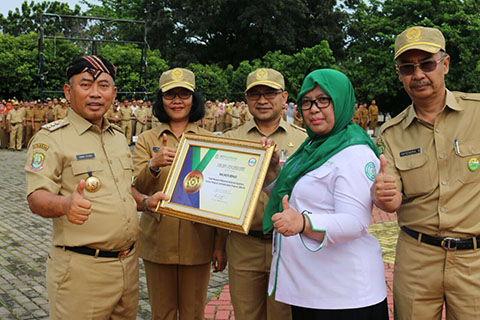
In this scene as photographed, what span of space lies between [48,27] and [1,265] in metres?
40.5

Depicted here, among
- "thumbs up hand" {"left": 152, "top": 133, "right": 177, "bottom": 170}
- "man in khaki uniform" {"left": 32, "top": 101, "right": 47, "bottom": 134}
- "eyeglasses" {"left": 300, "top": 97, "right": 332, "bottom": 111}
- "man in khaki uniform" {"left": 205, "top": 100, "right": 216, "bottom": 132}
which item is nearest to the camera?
"eyeglasses" {"left": 300, "top": 97, "right": 332, "bottom": 111}

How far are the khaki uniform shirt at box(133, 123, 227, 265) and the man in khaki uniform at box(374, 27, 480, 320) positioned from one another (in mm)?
1430

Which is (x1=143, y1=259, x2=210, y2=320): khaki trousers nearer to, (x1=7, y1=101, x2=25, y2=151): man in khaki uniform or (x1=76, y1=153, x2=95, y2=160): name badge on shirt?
(x1=76, y1=153, x2=95, y2=160): name badge on shirt

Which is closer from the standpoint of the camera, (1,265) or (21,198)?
(1,265)

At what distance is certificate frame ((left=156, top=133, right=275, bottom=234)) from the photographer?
2.84 m

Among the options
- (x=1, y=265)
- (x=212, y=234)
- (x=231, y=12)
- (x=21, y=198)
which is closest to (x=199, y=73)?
(x=231, y=12)

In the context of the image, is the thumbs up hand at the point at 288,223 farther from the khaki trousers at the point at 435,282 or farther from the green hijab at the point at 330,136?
the khaki trousers at the point at 435,282

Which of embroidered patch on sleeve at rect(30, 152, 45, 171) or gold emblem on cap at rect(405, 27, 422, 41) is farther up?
gold emblem on cap at rect(405, 27, 422, 41)

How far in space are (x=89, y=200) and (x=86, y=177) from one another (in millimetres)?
148

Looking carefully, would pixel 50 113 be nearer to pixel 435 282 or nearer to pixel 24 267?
pixel 24 267

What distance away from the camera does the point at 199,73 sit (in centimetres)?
2930

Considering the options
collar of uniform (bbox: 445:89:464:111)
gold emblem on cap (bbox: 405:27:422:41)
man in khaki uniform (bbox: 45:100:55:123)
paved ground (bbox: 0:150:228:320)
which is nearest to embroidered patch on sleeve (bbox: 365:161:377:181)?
collar of uniform (bbox: 445:89:464:111)

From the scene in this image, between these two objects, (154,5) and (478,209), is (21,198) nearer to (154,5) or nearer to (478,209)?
(478,209)

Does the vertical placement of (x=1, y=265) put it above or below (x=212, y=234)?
below
